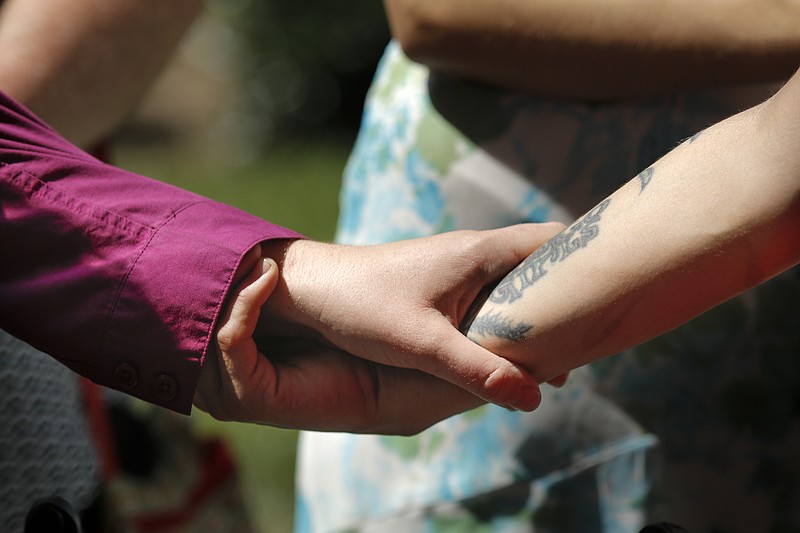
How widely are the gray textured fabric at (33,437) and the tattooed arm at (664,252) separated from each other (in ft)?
1.46

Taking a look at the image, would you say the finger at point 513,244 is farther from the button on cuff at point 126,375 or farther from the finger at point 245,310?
the button on cuff at point 126,375

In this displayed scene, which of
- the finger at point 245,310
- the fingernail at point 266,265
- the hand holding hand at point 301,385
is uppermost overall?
the fingernail at point 266,265

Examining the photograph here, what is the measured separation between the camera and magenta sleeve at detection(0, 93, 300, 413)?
0.76m

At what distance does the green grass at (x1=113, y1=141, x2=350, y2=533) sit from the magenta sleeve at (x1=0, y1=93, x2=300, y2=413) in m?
1.48

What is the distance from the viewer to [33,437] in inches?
36.8

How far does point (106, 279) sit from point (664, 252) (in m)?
0.42

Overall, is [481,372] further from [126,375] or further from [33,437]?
[33,437]

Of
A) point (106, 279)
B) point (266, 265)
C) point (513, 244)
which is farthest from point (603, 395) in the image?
point (106, 279)

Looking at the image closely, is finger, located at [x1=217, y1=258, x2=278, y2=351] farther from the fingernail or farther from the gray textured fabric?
the gray textured fabric

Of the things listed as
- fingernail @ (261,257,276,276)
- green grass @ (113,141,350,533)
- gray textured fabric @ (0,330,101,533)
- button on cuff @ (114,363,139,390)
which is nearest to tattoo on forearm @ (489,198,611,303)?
fingernail @ (261,257,276,276)

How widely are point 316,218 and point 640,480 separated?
105 inches

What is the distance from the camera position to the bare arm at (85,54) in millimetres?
936

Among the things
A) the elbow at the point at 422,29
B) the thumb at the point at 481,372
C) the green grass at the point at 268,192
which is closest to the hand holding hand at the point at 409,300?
the thumb at the point at 481,372

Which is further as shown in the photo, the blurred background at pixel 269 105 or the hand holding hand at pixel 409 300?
the blurred background at pixel 269 105
